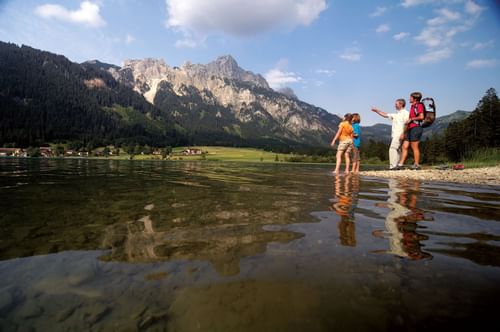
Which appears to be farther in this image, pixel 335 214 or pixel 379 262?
pixel 335 214

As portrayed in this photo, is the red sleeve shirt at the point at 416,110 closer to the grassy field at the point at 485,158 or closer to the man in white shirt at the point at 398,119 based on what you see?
the man in white shirt at the point at 398,119

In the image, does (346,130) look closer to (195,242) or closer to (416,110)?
(416,110)

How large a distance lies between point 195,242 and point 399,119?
50.0 feet

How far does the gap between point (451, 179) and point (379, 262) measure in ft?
42.5

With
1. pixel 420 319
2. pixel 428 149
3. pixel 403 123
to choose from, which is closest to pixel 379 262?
pixel 420 319

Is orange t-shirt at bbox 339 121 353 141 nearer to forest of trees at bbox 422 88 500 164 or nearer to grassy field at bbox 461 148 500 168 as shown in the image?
grassy field at bbox 461 148 500 168

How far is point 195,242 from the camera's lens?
10.2 feet

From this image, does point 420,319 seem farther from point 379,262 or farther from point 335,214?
point 335,214

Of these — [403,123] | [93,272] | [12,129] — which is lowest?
[93,272]

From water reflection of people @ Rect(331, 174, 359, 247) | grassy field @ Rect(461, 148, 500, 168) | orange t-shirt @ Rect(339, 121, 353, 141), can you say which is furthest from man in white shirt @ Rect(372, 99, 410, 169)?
water reflection of people @ Rect(331, 174, 359, 247)

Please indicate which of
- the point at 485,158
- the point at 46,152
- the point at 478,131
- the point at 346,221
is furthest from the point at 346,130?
the point at 46,152

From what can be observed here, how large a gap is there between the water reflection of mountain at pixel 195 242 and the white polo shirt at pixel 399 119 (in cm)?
1405

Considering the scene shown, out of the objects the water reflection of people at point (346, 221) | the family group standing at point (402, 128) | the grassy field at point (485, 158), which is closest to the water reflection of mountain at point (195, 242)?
the water reflection of people at point (346, 221)

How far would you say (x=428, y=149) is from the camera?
322 ft
